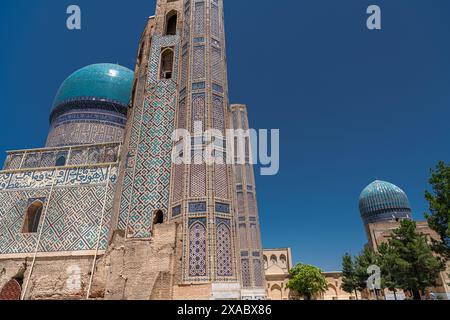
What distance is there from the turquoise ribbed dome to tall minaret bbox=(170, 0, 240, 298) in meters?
9.71

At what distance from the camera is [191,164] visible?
266 inches

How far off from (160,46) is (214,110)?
137 inches

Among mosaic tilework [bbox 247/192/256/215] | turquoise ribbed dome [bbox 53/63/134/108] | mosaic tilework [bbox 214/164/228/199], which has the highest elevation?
turquoise ribbed dome [bbox 53/63/134/108]

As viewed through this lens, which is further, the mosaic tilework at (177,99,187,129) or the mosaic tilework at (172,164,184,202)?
the mosaic tilework at (177,99,187,129)

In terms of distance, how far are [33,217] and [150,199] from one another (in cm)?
483

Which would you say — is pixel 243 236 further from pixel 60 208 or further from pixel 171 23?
pixel 171 23

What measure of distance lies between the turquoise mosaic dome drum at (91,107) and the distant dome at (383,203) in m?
24.0

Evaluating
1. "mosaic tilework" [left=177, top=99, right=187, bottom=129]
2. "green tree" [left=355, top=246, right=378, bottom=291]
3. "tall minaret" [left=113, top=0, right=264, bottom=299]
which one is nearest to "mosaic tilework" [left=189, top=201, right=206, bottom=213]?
"tall minaret" [left=113, top=0, right=264, bottom=299]

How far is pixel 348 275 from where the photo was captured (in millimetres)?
20719

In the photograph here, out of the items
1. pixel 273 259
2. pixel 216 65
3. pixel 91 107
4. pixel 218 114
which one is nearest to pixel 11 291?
pixel 218 114

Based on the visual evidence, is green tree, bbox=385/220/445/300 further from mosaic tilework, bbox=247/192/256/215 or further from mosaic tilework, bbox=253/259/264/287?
mosaic tilework, bbox=247/192/256/215

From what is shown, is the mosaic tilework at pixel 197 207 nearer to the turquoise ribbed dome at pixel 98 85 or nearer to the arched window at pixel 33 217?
the arched window at pixel 33 217

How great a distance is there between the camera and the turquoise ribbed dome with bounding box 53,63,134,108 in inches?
678

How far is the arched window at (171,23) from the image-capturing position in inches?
404
